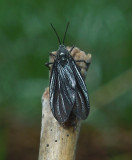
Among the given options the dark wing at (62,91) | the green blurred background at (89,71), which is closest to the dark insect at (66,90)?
the dark wing at (62,91)

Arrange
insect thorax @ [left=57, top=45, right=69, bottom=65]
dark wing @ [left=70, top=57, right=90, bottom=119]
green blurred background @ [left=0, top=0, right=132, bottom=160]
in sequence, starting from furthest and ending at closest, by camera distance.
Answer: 1. green blurred background @ [left=0, top=0, right=132, bottom=160]
2. insect thorax @ [left=57, top=45, right=69, bottom=65]
3. dark wing @ [left=70, top=57, right=90, bottom=119]

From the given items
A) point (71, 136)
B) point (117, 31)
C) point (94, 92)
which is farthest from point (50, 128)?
point (117, 31)

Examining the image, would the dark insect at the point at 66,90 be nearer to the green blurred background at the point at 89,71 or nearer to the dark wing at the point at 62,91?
the dark wing at the point at 62,91

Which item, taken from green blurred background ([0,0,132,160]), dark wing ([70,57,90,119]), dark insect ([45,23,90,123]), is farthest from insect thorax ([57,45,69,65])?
green blurred background ([0,0,132,160])

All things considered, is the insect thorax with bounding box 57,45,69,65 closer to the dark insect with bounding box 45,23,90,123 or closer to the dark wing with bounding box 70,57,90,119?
the dark insect with bounding box 45,23,90,123

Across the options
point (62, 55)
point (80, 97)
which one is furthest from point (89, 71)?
point (80, 97)

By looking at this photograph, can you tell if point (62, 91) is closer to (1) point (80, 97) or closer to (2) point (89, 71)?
(1) point (80, 97)
